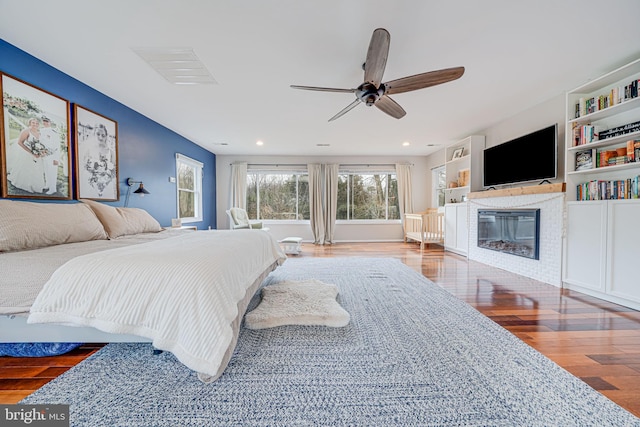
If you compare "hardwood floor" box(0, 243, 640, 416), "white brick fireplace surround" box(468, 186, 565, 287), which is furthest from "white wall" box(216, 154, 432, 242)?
"hardwood floor" box(0, 243, 640, 416)

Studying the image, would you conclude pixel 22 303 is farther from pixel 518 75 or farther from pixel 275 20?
pixel 518 75

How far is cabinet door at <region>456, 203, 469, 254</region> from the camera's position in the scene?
15.2ft

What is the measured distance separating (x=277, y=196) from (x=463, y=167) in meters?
4.48

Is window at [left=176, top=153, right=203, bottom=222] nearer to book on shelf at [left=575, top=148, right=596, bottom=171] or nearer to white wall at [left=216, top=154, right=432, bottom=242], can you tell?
white wall at [left=216, top=154, right=432, bottom=242]

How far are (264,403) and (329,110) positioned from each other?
11.0 ft

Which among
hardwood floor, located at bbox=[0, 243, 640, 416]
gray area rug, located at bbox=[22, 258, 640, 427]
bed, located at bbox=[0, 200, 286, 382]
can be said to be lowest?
hardwood floor, located at bbox=[0, 243, 640, 416]

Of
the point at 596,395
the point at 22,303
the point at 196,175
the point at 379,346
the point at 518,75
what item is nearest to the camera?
the point at 596,395

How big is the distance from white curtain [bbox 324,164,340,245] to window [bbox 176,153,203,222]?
305 centimetres

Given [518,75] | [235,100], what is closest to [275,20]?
[235,100]

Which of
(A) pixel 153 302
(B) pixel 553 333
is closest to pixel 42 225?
(A) pixel 153 302

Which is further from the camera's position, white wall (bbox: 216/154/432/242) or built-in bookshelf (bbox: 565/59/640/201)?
white wall (bbox: 216/154/432/242)

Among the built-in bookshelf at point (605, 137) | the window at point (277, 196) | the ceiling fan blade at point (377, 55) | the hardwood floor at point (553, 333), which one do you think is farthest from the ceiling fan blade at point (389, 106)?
the window at point (277, 196)

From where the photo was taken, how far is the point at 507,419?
1077mm

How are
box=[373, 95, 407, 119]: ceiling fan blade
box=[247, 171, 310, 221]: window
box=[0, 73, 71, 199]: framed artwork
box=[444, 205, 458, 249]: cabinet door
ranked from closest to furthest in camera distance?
1. box=[0, 73, 71, 199]: framed artwork
2. box=[373, 95, 407, 119]: ceiling fan blade
3. box=[444, 205, 458, 249]: cabinet door
4. box=[247, 171, 310, 221]: window
